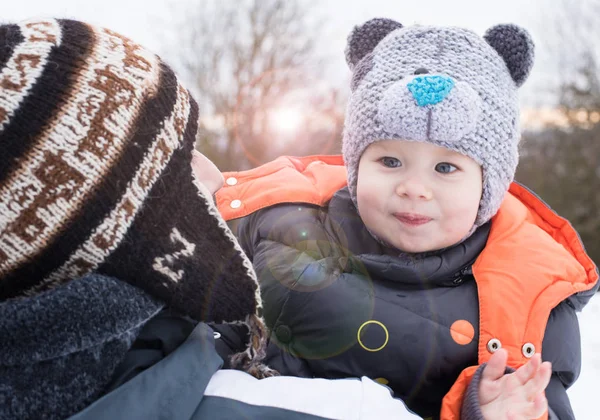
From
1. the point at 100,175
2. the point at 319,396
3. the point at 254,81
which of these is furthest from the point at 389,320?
the point at 254,81

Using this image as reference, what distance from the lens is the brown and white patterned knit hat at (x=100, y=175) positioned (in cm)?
99

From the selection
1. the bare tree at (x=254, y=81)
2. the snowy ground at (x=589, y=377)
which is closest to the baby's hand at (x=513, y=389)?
the snowy ground at (x=589, y=377)

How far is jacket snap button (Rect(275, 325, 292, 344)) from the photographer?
1684mm

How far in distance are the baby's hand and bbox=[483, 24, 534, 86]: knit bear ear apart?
92 centimetres

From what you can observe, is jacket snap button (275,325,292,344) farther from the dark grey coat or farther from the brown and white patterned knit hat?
the brown and white patterned knit hat

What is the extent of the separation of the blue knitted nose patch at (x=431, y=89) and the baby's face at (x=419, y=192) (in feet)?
0.43

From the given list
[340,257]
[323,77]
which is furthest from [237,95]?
[340,257]

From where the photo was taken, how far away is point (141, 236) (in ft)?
3.56

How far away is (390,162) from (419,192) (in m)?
0.15

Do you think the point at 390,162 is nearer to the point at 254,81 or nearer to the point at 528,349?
the point at 528,349

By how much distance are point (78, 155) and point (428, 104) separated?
3.24ft

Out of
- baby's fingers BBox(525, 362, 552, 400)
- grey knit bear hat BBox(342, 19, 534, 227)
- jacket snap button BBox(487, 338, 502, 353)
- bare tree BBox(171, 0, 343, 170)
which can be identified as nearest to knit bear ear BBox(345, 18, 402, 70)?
grey knit bear hat BBox(342, 19, 534, 227)

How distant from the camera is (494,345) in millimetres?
1530

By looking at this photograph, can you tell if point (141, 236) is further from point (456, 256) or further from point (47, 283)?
point (456, 256)
